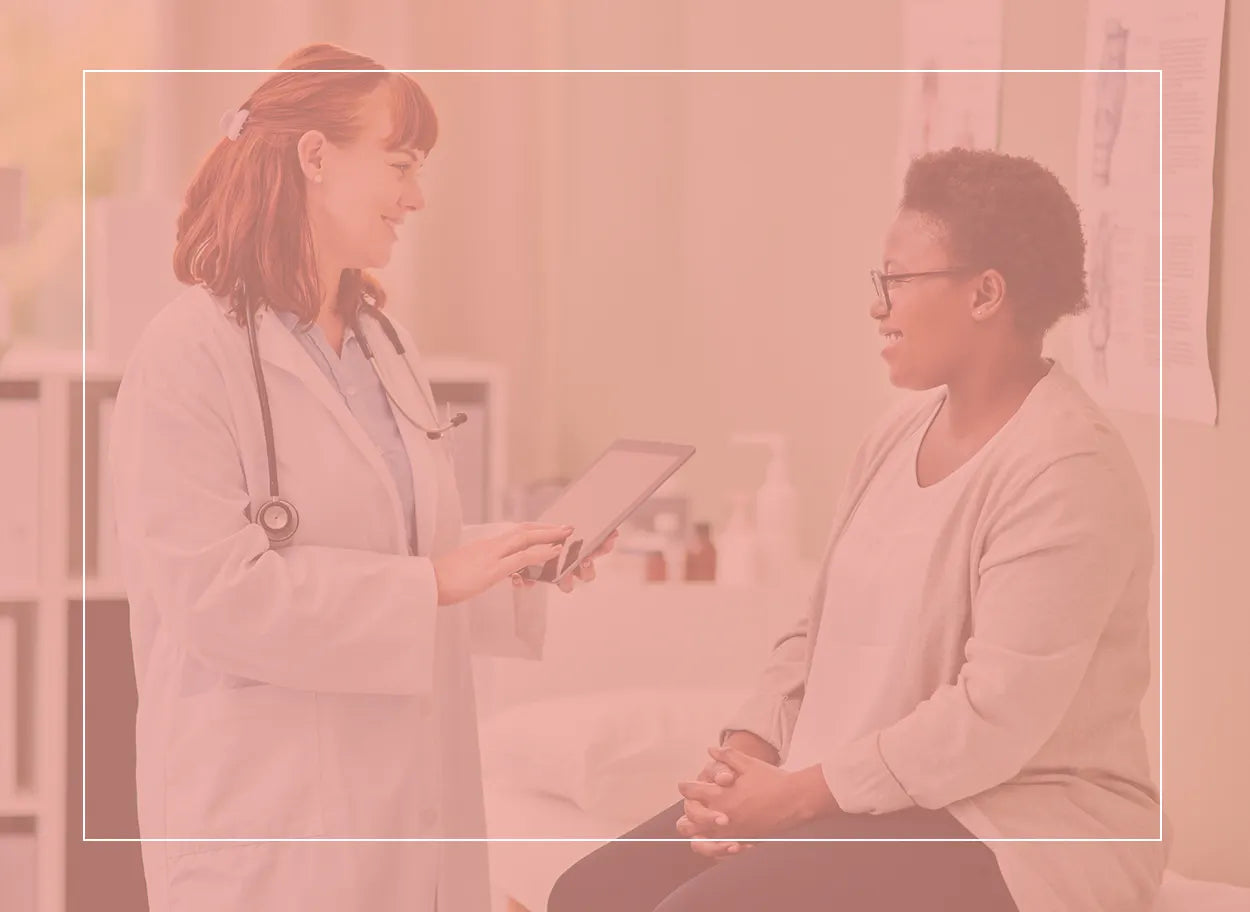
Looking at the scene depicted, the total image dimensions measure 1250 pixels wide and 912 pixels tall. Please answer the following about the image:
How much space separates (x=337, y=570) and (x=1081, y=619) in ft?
2.61

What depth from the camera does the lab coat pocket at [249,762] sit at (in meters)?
1.67

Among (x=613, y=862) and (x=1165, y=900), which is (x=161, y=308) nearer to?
(x=613, y=862)

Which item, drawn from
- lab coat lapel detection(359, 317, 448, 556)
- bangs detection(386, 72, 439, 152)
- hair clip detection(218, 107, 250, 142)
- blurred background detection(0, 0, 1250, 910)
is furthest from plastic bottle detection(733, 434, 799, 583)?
hair clip detection(218, 107, 250, 142)

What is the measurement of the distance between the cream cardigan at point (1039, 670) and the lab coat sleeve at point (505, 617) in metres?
0.37

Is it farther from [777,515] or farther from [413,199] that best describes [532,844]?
[413,199]

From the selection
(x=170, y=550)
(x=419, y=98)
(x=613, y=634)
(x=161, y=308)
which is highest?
(x=419, y=98)

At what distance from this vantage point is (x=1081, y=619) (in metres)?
1.63

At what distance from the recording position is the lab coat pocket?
1.67 metres

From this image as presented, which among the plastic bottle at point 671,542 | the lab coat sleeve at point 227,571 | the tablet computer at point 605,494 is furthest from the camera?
the plastic bottle at point 671,542

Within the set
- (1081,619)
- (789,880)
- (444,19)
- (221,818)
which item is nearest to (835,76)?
(444,19)

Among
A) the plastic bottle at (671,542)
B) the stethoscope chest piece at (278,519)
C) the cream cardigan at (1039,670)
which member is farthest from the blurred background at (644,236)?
the stethoscope chest piece at (278,519)

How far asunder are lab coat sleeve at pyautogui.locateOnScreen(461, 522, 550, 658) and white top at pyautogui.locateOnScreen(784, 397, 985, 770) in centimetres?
32

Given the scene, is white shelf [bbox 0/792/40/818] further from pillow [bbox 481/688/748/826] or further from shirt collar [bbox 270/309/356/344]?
shirt collar [bbox 270/309/356/344]

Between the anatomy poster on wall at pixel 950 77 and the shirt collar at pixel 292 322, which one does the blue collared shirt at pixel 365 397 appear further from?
the anatomy poster on wall at pixel 950 77
